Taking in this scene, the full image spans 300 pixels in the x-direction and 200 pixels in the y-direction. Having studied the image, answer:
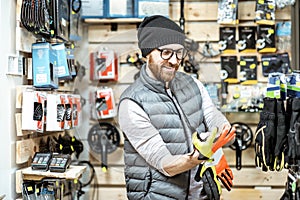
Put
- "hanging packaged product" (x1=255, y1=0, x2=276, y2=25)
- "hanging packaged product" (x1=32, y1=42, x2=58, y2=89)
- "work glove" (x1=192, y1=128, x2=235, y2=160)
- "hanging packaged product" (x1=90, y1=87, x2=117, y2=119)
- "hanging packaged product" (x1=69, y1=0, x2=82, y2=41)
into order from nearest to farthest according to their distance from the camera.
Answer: "work glove" (x1=192, y1=128, x2=235, y2=160)
"hanging packaged product" (x1=32, y1=42, x2=58, y2=89)
"hanging packaged product" (x1=90, y1=87, x2=117, y2=119)
"hanging packaged product" (x1=69, y1=0, x2=82, y2=41)
"hanging packaged product" (x1=255, y1=0, x2=276, y2=25)

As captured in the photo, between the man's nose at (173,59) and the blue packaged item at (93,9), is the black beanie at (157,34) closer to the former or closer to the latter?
the man's nose at (173,59)

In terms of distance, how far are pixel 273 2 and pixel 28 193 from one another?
5.74ft

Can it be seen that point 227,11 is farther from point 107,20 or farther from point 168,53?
point 168,53

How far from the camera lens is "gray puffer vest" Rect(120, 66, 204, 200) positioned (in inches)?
92.5

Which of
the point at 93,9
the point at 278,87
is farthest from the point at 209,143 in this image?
the point at 93,9

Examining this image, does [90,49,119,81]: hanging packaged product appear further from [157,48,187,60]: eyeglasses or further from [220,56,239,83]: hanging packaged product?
[220,56,239,83]: hanging packaged product

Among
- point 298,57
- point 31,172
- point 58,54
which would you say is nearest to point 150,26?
point 58,54

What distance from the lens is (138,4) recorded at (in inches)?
117

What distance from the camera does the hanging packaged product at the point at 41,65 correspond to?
2551 millimetres

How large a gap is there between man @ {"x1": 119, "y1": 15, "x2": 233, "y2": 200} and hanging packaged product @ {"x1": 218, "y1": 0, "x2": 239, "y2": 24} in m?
0.67

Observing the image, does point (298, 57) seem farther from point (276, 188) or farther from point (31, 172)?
point (31, 172)

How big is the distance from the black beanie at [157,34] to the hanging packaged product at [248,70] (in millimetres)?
708

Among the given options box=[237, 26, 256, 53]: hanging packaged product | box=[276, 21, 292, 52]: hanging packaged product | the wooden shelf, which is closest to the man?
the wooden shelf

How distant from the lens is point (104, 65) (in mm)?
2717
